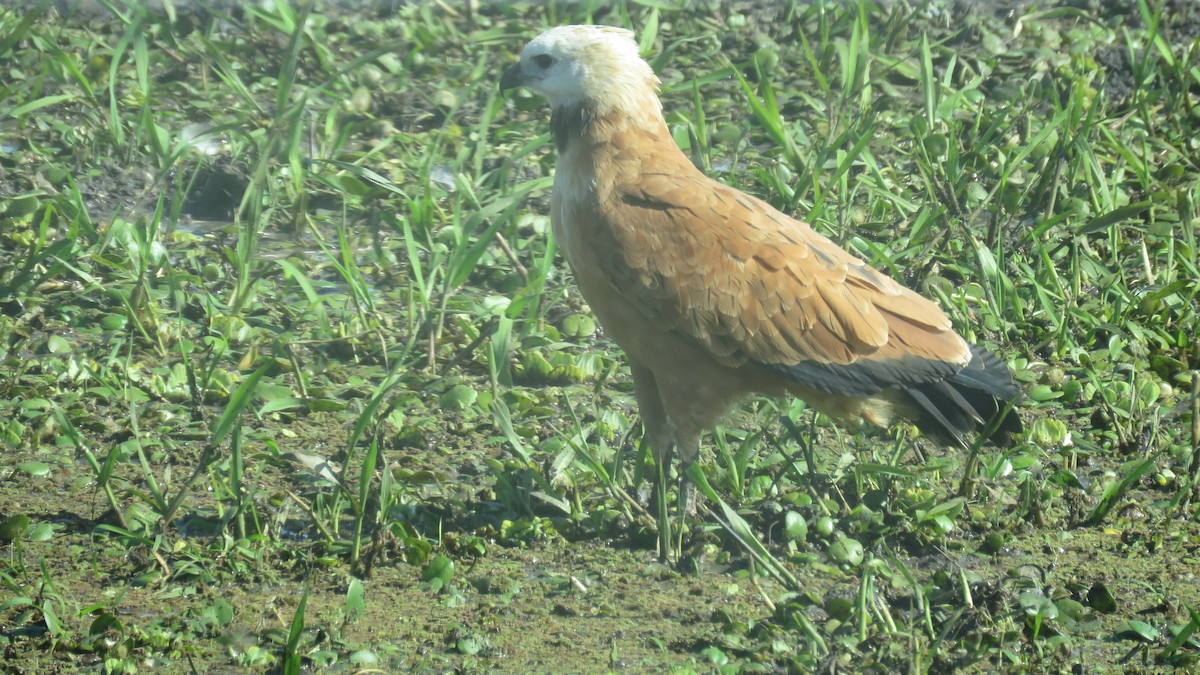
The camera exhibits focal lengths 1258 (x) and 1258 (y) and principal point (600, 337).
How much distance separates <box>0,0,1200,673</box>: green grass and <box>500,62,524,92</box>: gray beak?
47 cm

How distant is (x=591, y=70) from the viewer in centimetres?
414

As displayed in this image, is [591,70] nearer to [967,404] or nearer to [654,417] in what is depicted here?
[654,417]

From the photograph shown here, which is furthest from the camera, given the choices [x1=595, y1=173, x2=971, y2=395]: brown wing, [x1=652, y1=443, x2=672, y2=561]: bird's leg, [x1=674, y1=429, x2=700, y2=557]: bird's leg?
[x1=674, y1=429, x2=700, y2=557]: bird's leg

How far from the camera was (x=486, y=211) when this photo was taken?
4.64 metres

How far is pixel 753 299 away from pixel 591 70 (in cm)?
95

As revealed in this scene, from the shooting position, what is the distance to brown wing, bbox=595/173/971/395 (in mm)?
3814

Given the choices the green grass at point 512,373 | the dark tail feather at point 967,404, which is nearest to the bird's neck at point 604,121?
the green grass at point 512,373

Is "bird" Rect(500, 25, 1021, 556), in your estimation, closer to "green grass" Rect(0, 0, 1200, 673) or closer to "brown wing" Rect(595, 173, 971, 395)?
"brown wing" Rect(595, 173, 971, 395)

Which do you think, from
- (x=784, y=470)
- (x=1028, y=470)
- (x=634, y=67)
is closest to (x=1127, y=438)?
(x=1028, y=470)

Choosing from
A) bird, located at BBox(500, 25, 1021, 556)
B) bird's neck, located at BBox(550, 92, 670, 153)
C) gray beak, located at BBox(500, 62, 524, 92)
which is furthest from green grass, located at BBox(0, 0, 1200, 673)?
bird's neck, located at BBox(550, 92, 670, 153)

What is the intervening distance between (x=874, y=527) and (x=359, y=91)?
3.70 metres

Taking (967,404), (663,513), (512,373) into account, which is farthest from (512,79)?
(967,404)

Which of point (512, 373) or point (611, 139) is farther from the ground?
point (611, 139)

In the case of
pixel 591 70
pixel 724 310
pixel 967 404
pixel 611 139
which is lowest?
pixel 967 404
